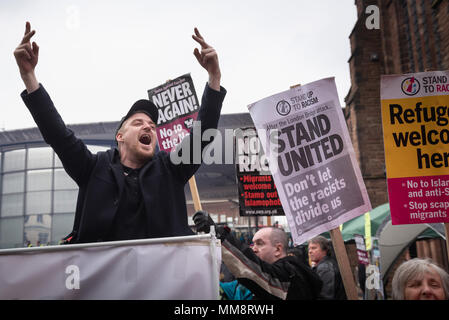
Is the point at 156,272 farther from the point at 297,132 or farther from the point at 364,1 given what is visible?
the point at 364,1

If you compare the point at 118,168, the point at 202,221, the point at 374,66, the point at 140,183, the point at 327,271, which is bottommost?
the point at 327,271

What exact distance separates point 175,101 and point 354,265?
30.6 ft

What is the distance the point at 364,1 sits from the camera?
12.7 meters

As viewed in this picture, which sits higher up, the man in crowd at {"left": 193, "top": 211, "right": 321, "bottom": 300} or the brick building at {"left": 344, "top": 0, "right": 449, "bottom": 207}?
the brick building at {"left": 344, "top": 0, "right": 449, "bottom": 207}

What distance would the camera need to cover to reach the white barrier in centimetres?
187

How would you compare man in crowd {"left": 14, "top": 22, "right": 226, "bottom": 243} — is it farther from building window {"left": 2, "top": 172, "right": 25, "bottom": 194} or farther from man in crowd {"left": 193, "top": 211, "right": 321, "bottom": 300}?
building window {"left": 2, "top": 172, "right": 25, "bottom": 194}

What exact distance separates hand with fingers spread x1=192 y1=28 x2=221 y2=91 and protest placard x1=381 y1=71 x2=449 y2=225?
80.0 inches

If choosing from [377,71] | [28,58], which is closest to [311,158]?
[28,58]

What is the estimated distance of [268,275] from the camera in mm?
3076

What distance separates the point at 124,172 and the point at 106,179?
161mm

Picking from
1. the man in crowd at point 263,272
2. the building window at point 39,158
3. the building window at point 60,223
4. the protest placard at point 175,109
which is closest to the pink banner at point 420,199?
the man in crowd at point 263,272

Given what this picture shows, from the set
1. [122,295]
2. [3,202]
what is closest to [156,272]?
[122,295]

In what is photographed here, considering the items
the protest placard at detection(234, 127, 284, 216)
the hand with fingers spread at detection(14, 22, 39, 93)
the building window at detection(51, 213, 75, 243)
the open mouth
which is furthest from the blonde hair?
the building window at detection(51, 213, 75, 243)

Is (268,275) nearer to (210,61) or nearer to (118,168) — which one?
(118,168)
